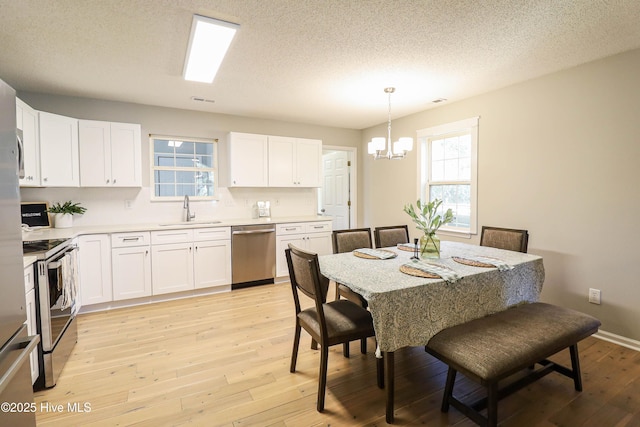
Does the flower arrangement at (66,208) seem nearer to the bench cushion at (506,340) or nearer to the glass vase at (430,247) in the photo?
the glass vase at (430,247)

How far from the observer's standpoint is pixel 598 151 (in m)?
2.75

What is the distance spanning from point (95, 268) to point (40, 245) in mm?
1058

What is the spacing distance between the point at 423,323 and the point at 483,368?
15.2 inches

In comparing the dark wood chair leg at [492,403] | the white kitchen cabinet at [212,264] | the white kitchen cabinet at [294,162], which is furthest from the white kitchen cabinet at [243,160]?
the dark wood chair leg at [492,403]

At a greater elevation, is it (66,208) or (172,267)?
(66,208)

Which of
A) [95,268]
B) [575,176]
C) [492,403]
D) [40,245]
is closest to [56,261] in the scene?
[40,245]

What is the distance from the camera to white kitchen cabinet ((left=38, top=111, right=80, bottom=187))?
10.4ft

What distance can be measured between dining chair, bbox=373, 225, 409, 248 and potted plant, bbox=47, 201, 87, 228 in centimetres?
344

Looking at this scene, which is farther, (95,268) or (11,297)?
(95,268)

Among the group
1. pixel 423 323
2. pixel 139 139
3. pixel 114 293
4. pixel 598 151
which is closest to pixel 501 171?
pixel 598 151

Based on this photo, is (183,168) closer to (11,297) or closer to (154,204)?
(154,204)

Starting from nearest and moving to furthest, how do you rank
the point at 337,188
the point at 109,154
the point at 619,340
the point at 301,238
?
the point at 619,340 → the point at 109,154 → the point at 301,238 → the point at 337,188

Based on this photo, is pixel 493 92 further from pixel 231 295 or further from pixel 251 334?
pixel 231 295

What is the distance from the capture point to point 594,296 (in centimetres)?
281
